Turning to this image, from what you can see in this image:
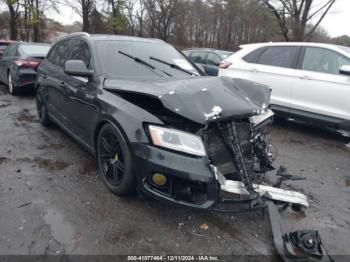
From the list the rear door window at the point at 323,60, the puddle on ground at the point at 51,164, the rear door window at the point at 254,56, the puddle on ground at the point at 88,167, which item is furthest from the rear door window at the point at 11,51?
the rear door window at the point at 323,60

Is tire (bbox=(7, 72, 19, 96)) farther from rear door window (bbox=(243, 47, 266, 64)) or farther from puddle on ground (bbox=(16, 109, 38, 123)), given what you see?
rear door window (bbox=(243, 47, 266, 64))

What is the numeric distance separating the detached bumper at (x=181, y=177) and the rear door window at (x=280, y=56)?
435 cm

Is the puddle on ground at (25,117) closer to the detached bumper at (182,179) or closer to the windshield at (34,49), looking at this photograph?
the windshield at (34,49)

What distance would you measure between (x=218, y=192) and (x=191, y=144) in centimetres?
46

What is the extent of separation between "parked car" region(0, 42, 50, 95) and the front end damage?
583 cm

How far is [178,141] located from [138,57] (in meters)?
1.70

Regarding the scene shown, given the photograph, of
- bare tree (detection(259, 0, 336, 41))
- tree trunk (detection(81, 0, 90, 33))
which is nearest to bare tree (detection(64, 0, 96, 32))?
tree trunk (detection(81, 0, 90, 33))

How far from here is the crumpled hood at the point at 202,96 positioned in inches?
101

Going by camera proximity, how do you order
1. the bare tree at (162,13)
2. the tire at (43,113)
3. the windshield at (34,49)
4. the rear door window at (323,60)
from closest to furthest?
the tire at (43,113), the rear door window at (323,60), the windshield at (34,49), the bare tree at (162,13)

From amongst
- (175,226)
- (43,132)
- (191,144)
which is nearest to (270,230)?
(175,226)

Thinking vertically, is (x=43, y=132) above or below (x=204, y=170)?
below

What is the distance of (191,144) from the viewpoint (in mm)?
2504

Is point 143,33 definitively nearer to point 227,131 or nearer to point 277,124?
point 277,124

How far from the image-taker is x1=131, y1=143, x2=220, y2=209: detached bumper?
2.44 metres
